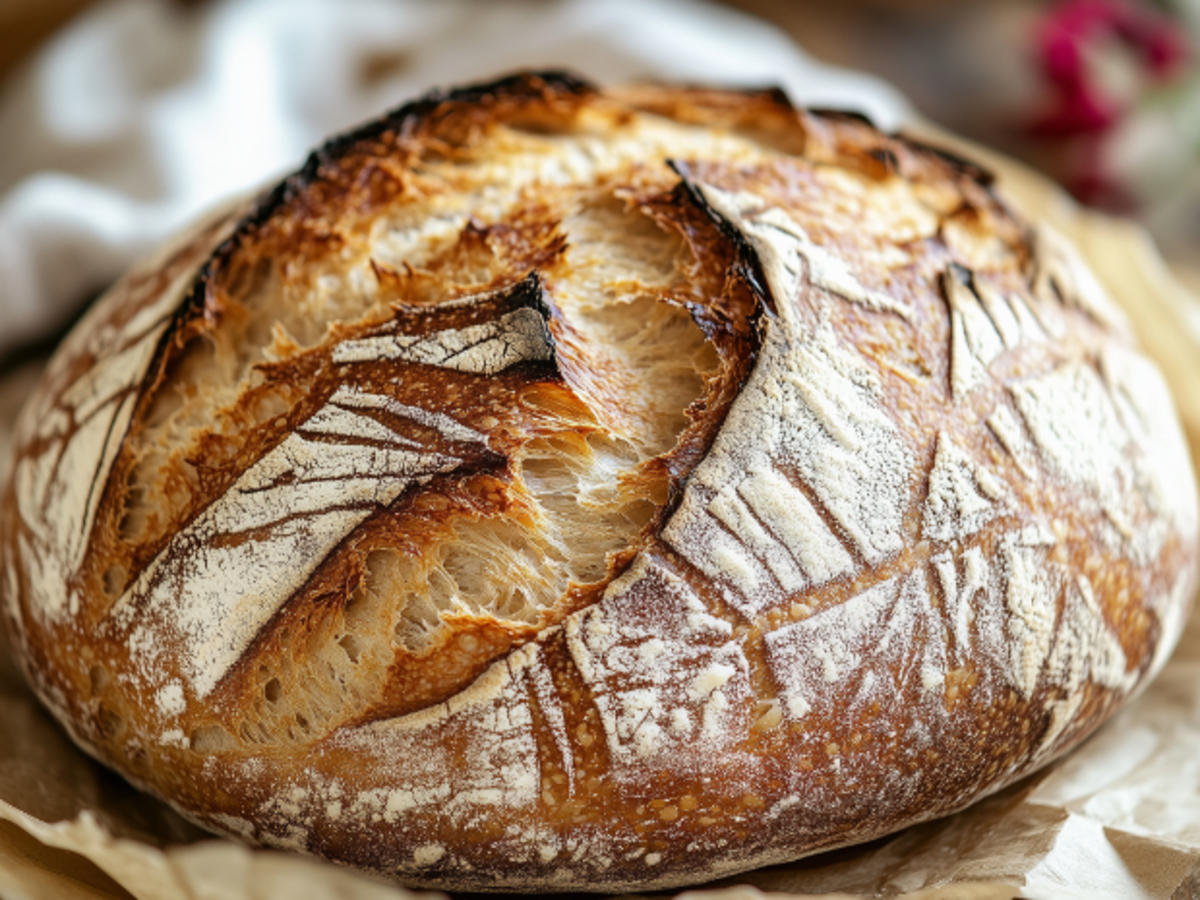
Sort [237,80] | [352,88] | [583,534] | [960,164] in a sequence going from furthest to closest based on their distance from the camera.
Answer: [352,88] < [237,80] < [960,164] < [583,534]

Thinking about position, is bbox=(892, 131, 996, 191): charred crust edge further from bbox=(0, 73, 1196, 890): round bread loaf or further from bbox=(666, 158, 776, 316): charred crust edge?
bbox=(666, 158, 776, 316): charred crust edge

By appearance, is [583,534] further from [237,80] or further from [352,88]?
[352,88]

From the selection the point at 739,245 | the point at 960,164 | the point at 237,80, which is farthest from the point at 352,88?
the point at 739,245

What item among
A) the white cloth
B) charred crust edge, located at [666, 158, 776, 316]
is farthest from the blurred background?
charred crust edge, located at [666, 158, 776, 316]

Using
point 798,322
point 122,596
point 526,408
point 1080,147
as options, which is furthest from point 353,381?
point 1080,147

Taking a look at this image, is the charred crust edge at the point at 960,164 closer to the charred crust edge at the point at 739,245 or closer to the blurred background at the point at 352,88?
the charred crust edge at the point at 739,245

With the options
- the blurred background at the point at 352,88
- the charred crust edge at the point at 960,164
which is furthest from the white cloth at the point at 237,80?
the charred crust edge at the point at 960,164

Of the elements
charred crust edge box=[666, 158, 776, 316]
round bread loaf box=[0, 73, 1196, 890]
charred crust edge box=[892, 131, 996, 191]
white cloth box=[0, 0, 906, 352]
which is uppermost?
white cloth box=[0, 0, 906, 352]
